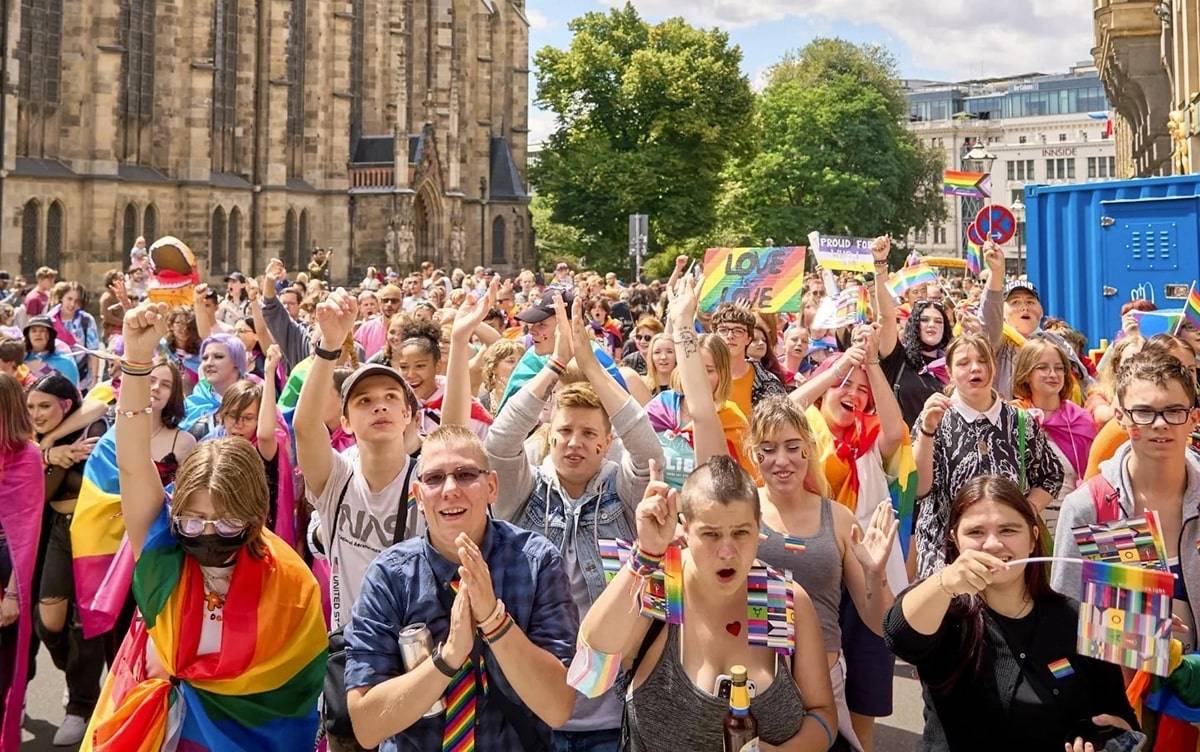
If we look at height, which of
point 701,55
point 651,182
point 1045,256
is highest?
point 701,55

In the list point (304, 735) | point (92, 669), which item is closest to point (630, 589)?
point (304, 735)

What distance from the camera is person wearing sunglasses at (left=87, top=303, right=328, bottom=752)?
399 cm

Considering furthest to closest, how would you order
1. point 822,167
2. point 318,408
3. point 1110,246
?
point 822,167 < point 1110,246 < point 318,408

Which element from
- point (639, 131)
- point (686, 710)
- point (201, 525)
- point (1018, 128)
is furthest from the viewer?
point (1018, 128)

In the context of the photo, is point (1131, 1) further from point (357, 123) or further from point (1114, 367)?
point (1114, 367)

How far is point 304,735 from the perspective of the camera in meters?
4.22

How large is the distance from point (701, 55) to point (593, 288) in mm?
34461

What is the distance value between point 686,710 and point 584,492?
1.25 metres

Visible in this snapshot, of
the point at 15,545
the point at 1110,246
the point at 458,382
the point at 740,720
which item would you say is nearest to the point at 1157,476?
the point at 740,720

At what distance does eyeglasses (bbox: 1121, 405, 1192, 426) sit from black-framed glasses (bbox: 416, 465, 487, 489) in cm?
220

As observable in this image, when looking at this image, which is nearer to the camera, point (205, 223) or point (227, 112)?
point (205, 223)

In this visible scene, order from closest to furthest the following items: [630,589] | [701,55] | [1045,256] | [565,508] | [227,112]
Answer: [630,589], [565,508], [1045,256], [227,112], [701,55]

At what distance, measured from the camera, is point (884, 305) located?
7.54 m

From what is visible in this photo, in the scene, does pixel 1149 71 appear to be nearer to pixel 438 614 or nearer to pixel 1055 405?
pixel 1055 405
